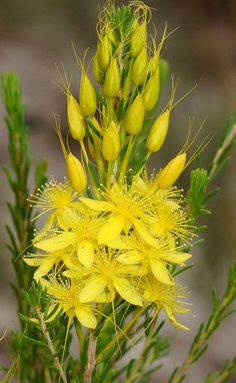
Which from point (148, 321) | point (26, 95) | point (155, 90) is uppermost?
point (26, 95)

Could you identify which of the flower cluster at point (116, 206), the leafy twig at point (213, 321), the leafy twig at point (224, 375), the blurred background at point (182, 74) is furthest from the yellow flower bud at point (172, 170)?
the blurred background at point (182, 74)

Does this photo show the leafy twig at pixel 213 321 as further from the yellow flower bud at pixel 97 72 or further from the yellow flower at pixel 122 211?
the yellow flower bud at pixel 97 72

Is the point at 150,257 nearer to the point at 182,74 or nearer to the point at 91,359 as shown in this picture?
the point at 91,359

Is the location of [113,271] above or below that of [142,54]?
below

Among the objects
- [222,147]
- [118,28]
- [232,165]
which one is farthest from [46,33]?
[118,28]

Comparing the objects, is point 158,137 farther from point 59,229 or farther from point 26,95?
point 26,95

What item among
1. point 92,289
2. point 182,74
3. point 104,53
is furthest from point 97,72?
point 182,74
